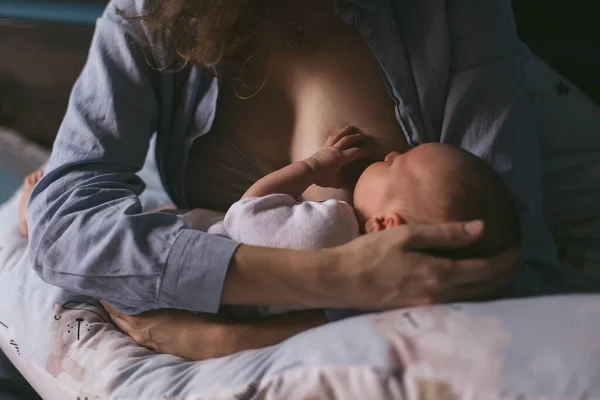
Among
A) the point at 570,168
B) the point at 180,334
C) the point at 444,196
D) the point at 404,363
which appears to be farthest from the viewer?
the point at 570,168

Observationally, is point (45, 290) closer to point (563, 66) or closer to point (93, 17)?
point (93, 17)

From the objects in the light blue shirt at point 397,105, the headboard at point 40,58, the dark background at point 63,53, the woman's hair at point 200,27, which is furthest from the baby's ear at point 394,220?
the headboard at point 40,58

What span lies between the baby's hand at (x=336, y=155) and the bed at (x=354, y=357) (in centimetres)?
24

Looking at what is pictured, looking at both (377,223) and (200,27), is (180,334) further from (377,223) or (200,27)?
(200,27)

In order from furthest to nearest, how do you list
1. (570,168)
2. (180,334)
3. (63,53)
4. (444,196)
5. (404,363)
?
(63,53) → (570,168) → (180,334) → (444,196) → (404,363)

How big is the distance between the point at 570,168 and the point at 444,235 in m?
0.58

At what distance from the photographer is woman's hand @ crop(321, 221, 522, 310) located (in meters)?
0.69

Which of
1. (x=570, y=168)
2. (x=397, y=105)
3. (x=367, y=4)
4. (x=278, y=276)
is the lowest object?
(x=570, y=168)

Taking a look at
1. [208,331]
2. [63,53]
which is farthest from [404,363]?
[63,53]

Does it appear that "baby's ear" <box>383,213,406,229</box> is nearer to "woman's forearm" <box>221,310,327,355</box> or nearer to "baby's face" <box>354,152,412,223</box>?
"baby's face" <box>354,152,412,223</box>

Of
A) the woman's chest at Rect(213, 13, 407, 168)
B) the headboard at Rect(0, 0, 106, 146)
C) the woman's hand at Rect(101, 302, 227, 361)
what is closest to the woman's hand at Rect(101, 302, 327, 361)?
the woman's hand at Rect(101, 302, 227, 361)

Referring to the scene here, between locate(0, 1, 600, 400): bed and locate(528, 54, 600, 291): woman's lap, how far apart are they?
0.45 metres

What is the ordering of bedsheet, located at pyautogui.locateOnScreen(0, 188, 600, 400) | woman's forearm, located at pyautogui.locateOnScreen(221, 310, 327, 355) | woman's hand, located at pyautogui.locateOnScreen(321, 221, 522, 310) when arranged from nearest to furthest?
bedsheet, located at pyautogui.locateOnScreen(0, 188, 600, 400) → woman's hand, located at pyautogui.locateOnScreen(321, 221, 522, 310) → woman's forearm, located at pyautogui.locateOnScreen(221, 310, 327, 355)

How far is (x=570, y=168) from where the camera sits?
1147mm
